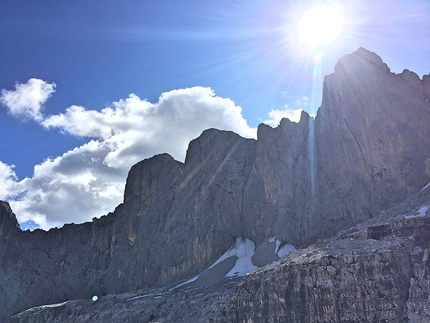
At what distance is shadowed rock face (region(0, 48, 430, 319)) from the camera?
296 ft

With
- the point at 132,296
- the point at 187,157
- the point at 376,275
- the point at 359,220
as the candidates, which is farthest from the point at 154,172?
the point at 376,275

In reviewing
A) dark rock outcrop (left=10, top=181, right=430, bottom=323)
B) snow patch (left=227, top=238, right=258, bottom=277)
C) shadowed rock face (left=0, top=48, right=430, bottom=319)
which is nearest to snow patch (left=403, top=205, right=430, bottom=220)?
dark rock outcrop (left=10, top=181, right=430, bottom=323)

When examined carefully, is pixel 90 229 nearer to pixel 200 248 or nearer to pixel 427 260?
pixel 200 248

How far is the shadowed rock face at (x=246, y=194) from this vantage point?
296ft

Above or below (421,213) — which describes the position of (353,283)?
below

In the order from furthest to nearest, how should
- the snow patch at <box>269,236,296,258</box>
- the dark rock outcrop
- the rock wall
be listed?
1. the snow patch at <box>269,236,296,258</box>
2. the dark rock outcrop
3. the rock wall

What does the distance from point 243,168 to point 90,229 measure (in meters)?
53.9

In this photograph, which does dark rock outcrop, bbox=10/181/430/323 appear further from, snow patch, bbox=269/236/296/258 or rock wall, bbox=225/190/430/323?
snow patch, bbox=269/236/296/258

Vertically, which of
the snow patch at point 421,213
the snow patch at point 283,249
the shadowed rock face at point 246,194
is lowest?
the snow patch at point 421,213

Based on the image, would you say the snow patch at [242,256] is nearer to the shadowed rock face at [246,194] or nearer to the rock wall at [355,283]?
the shadowed rock face at [246,194]

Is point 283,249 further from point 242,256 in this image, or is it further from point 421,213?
point 421,213

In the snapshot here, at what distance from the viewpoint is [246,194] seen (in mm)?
117938

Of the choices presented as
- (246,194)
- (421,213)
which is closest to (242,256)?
(246,194)

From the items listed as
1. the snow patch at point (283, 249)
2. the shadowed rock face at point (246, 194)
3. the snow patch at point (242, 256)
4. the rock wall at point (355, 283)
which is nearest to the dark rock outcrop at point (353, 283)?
the rock wall at point (355, 283)
